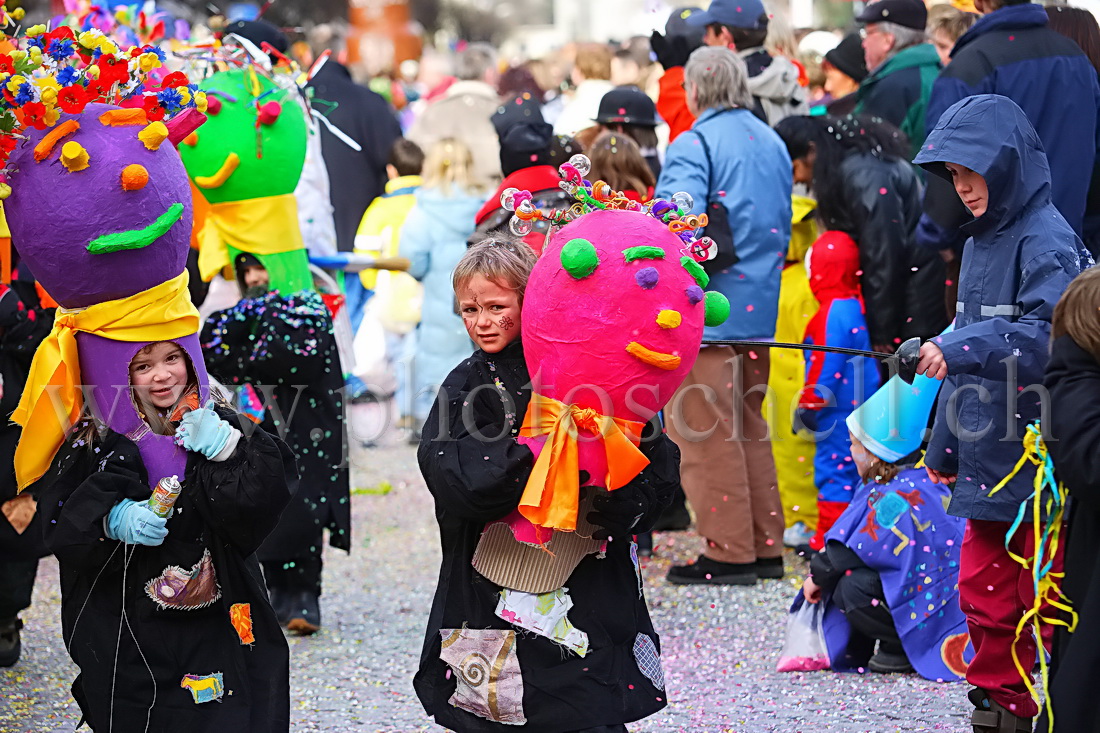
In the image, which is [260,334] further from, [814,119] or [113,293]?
[814,119]

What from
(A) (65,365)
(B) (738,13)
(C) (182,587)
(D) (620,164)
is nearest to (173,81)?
(A) (65,365)

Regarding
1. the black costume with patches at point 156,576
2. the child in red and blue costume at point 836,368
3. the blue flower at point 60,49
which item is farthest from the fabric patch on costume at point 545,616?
the child in red and blue costume at point 836,368

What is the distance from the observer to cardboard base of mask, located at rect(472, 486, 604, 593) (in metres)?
3.33

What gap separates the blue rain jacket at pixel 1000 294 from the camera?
3.61m

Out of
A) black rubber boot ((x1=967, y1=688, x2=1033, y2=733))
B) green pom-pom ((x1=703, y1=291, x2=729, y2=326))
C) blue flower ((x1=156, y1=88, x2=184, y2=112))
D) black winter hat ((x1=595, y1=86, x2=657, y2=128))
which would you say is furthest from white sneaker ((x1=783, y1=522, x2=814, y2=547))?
blue flower ((x1=156, y1=88, x2=184, y2=112))

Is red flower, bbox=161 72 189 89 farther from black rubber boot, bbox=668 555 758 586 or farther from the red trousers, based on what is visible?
black rubber boot, bbox=668 555 758 586

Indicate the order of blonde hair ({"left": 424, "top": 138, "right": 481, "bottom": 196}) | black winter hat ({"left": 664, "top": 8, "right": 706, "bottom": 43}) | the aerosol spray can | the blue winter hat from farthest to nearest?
blonde hair ({"left": 424, "top": 138, "right": 481, "bottom": 196})
black winter hat ({"left": 664, "top": 8, "right": 706, "bottom": 43})
the blue winter hat
the aerosol spray can

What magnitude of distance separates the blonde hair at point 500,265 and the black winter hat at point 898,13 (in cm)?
437

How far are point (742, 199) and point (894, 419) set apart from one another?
147cm

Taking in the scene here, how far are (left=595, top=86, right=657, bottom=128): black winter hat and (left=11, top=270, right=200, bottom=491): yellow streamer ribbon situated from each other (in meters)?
3.55

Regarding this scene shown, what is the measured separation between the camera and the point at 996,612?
382cm

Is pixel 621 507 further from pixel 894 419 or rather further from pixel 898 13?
pixel 898 13

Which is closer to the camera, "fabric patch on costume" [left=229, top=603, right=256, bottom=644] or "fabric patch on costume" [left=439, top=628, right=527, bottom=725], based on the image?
"fabric patch on costume" [left=439, top=628, right=527, bottom=725]

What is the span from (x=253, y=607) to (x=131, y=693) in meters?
0.37
